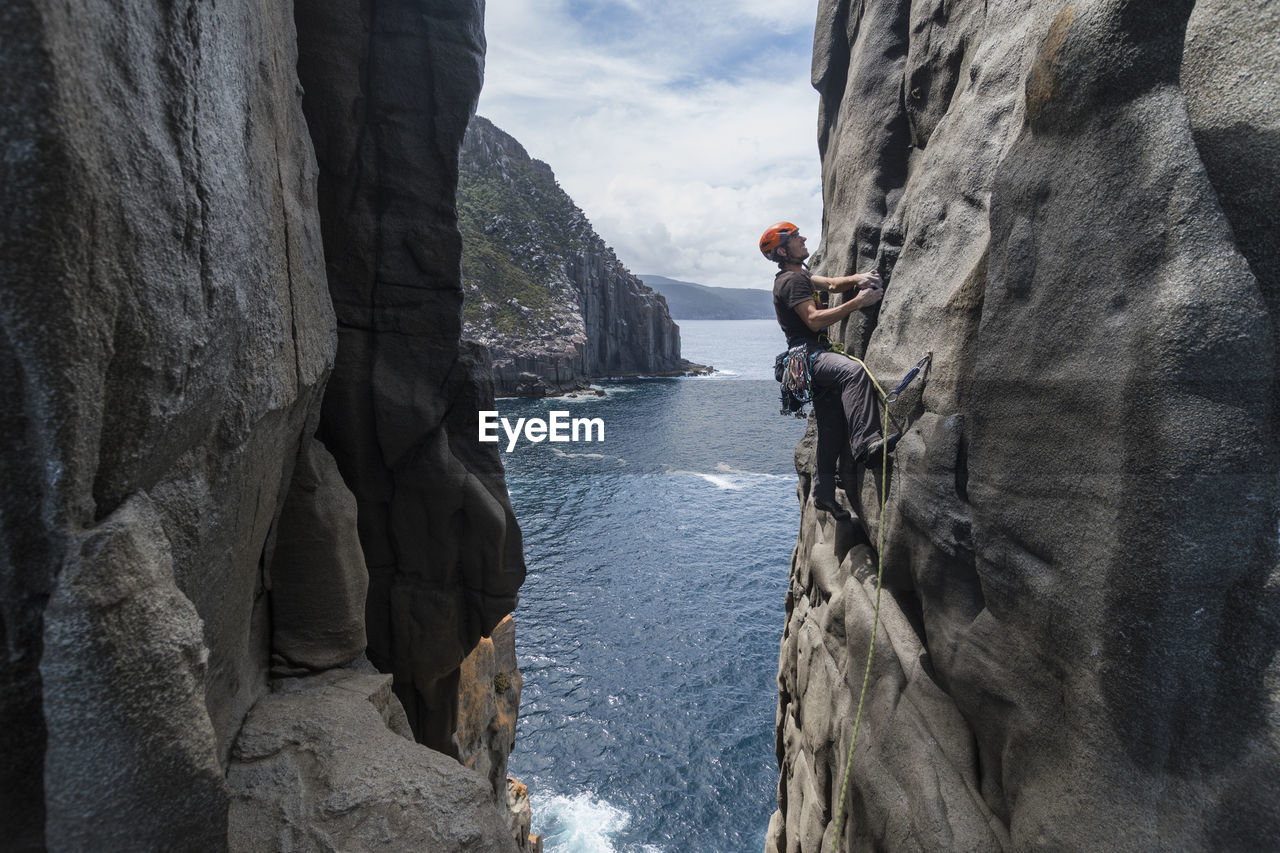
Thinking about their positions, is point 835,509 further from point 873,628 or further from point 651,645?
point 651,645

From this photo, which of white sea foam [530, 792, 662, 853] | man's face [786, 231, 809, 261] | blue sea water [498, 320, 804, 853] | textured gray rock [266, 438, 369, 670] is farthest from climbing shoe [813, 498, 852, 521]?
white sea foam [530, 792, 662, 853]

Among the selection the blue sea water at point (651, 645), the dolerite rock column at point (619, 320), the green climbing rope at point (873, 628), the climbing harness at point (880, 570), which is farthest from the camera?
the dolerite rock column at point (619, 320)

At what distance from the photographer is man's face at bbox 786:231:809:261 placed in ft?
28.6

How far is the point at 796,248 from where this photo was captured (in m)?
8.73

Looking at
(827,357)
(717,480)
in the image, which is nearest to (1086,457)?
(827,357)

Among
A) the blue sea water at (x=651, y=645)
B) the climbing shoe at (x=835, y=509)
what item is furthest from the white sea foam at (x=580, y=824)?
the climbing shoe at (x=835, y=509)

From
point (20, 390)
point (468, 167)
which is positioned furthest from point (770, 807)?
point (468, 167)

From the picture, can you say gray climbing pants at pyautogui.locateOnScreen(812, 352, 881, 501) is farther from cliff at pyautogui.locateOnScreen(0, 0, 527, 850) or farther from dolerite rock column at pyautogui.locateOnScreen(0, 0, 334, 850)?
dolerite rock column at pyautogui.locateOnScreen(0, 0, 334, 850)

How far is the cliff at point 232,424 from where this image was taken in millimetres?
3006

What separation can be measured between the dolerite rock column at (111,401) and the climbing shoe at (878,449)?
624cm

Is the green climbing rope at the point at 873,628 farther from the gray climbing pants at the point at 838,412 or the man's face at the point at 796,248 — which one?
the man's face at the point at 796,248

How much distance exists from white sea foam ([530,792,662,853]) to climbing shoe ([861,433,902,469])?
15.8 m

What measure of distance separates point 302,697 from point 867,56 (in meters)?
10.7

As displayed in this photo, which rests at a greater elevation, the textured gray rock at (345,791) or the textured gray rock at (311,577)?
the textured gray rock at (311,577)
